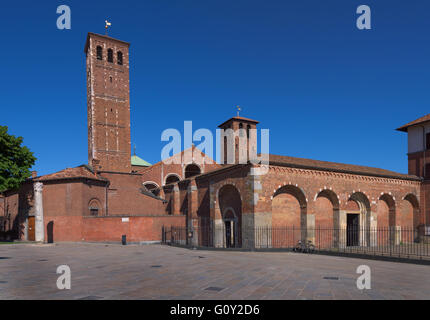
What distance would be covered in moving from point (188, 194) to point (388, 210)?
16792 mm

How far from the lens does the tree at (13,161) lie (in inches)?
1000

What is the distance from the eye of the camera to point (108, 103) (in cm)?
3219

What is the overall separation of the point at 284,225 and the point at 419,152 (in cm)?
1638

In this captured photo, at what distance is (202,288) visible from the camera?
25.7ft

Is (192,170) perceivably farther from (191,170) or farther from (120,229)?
(120,229)

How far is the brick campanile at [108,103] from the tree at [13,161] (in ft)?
17.8

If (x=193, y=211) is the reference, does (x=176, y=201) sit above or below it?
above

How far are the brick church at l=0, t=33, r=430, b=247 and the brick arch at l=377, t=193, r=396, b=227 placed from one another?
0.08 metres

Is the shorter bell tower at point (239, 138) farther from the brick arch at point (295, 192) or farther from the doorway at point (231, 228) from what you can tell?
the brick arch at point (295, 192)

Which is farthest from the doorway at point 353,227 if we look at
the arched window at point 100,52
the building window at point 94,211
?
the arched window at point 100,52

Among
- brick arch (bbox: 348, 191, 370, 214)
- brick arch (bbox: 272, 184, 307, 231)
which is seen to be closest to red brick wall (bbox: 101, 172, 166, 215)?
brick arch (bbox: 272, 184, 307, 231)

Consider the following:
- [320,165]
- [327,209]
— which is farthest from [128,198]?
[327,209]
